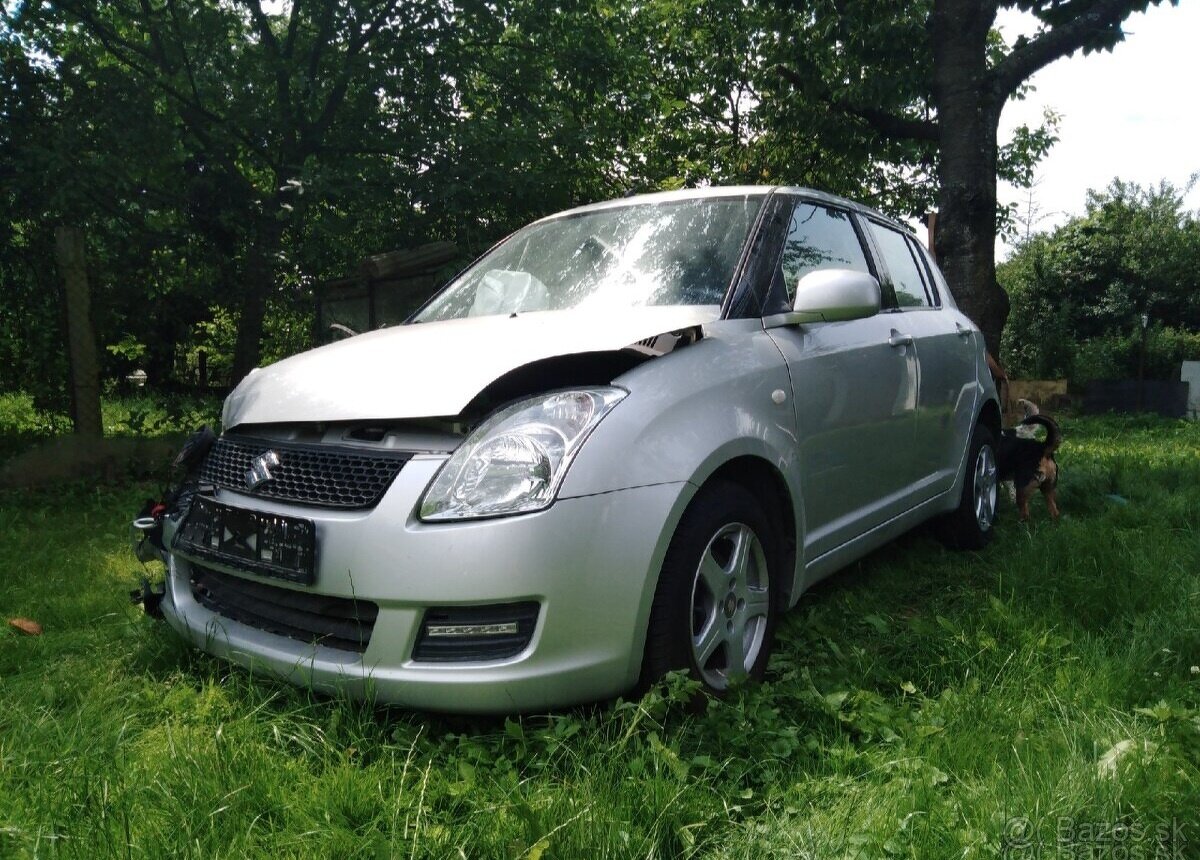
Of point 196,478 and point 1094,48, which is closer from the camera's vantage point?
point 196,478

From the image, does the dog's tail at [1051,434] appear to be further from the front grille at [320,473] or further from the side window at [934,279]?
the front grille at [320,473]

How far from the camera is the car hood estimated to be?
2.09 meters

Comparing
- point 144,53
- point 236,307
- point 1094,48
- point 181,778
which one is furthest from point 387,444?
point 1094,48

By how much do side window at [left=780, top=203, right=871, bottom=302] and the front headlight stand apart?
1.23 metres

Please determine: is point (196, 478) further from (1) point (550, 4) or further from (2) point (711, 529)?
(1) point (550, 4)

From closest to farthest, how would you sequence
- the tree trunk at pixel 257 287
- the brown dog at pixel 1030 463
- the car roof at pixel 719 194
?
the car roof at pixel 719 194, the brown dog at pixel 1030 463, the tree trunk at pixel 257 287

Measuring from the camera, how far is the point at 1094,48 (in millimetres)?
7617

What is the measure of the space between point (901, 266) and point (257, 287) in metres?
5.33

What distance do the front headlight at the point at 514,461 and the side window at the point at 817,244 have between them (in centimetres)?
123

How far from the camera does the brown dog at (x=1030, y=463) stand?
15.6ft

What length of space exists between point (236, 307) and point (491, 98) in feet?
10.9

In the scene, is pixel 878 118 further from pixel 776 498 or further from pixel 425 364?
pixel 425 364

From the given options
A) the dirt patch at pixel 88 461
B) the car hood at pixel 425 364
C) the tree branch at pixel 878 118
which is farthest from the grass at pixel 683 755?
the tree branch at pixel 878 118

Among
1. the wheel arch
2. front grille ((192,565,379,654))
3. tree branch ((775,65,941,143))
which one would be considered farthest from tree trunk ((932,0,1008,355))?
front grille ((192,565,379,654))
